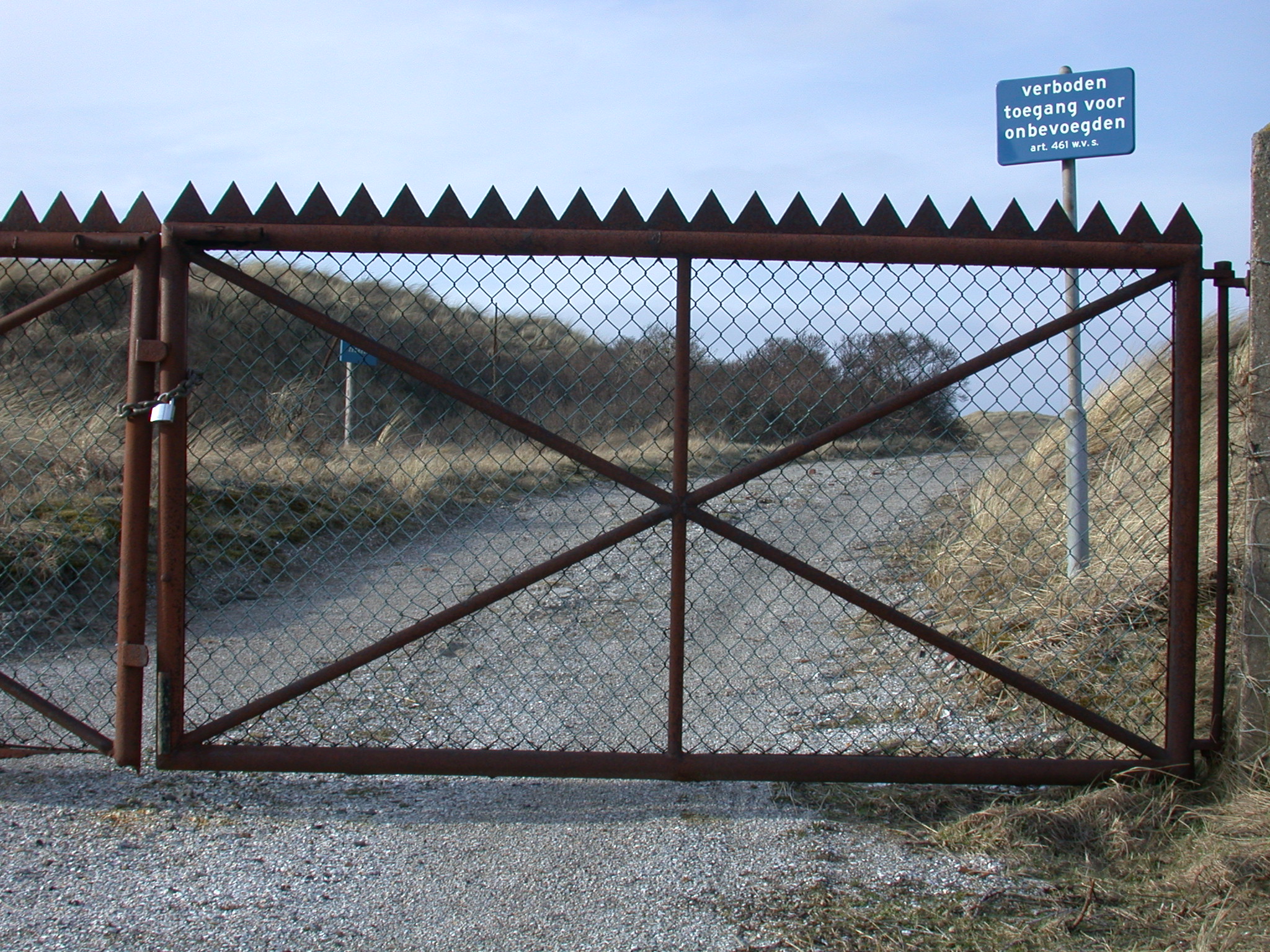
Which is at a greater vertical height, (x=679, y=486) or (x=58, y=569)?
(x=679, y=486)

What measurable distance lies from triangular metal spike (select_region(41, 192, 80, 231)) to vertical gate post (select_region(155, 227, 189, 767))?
0.31 metres

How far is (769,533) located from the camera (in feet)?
27.2

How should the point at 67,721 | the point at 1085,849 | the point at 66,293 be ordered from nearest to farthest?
the point at 1085,849 < the point at 66,293 < the point at 67,721

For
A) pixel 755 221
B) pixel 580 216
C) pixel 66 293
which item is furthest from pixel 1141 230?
pixel 66 293

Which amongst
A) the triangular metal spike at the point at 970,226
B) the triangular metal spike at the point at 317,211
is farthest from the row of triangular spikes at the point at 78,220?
the triangular metal spike at the point at 970,226

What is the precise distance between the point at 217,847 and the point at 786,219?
2.44m

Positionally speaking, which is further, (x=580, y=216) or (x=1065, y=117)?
(x=1065, y=117)

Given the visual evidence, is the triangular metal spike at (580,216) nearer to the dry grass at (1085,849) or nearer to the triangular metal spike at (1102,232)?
the triangular metal spike at (1102,232)

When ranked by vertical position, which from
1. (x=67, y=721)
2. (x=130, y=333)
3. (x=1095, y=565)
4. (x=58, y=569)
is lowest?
(x=67, y=721)

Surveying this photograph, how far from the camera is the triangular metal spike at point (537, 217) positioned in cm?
277

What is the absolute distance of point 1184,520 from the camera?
2.85 metres

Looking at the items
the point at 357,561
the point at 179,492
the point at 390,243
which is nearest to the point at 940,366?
the point at 390,243

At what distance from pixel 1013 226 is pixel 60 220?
9.40 feet

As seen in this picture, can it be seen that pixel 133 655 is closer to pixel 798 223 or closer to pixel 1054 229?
pixel 798 223
